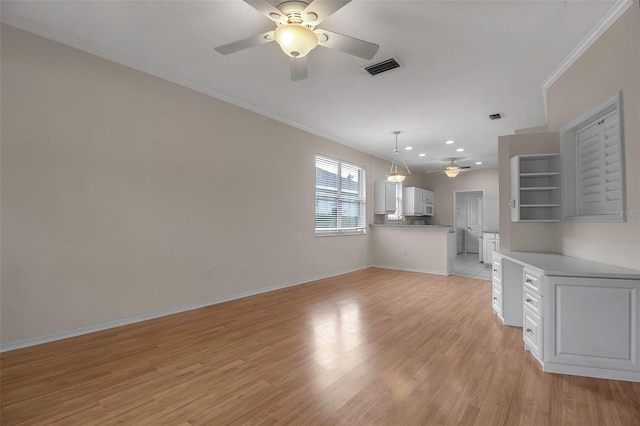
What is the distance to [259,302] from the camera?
4.29 m

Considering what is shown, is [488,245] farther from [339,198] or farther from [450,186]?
[339,198]

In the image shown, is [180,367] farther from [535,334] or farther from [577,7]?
[577,7]

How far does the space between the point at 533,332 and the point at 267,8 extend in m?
3.38

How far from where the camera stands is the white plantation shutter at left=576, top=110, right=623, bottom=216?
2541 mm

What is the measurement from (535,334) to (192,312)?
3731mm

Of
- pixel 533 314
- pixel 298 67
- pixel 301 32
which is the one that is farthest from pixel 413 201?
pixel 301 32

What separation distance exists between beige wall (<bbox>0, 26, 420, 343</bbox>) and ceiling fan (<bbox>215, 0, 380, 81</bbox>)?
1.72m

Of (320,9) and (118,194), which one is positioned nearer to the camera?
Answer: (320,9)

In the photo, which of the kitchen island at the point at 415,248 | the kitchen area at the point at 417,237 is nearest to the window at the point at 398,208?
the kitchen area at the point at 417,237

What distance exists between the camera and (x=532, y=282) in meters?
2.62

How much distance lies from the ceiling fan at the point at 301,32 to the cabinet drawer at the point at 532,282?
2.34 meters

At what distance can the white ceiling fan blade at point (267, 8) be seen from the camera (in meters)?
2.01

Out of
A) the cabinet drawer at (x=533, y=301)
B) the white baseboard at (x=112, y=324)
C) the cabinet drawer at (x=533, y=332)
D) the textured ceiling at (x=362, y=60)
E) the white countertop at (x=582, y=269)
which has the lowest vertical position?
the white baseboard at (x=112, y=324)

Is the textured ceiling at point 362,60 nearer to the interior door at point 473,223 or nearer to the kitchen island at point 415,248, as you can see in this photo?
the kitchen island at point 415,248
